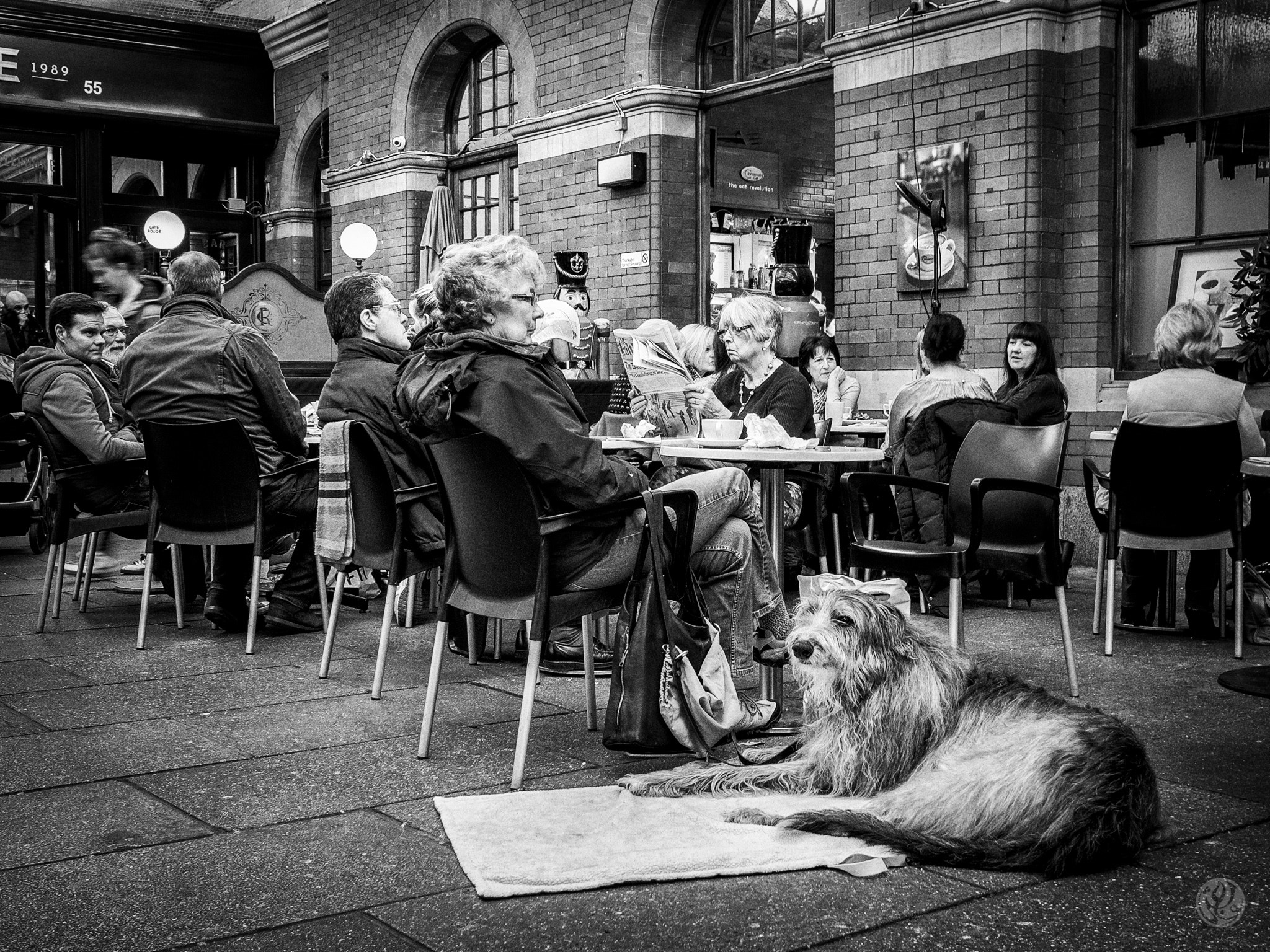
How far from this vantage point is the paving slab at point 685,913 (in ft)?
8.28

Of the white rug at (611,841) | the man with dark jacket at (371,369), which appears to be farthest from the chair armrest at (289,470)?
the white rug at (611,841)

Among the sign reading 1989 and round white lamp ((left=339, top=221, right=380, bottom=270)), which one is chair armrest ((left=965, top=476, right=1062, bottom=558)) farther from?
the sign reading 1989

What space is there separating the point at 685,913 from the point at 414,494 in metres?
2.29

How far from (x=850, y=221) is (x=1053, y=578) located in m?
4.89

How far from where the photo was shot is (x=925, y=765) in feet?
10.3

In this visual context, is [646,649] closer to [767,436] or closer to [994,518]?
[767,436]

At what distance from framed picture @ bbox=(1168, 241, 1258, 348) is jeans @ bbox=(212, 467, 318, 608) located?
4.98 m

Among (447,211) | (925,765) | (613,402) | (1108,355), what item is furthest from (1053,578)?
(447,211)

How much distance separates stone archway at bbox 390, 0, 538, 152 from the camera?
12727 mm

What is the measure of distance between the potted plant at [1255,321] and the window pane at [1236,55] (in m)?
0.95

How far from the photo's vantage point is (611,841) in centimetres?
305

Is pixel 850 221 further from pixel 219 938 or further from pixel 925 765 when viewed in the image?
pixel 219 938

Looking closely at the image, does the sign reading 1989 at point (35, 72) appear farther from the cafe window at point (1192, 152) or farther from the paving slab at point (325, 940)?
the paving slab at point (325, 940)

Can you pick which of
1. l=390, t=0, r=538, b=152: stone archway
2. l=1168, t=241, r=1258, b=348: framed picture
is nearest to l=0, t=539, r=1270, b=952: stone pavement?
l=1168, t=241, r=1258, b=348: framed picture
